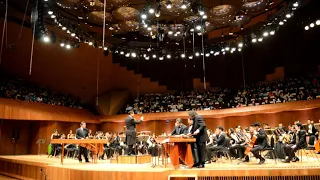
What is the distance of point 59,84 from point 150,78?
615 centimetres

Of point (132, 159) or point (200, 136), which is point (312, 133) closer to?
point (200, 136)

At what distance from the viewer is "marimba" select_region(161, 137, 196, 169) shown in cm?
623

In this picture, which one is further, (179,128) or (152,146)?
(152,146)

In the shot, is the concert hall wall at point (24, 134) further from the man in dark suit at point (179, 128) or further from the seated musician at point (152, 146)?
the man in dark suit at point (179, 128)

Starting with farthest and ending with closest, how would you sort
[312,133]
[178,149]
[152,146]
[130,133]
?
[152,146] → [312,133] → [130,133] → [178,149]

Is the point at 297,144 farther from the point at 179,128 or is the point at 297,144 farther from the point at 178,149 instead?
the point at 178,149

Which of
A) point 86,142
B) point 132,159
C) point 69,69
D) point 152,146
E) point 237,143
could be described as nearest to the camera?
point 86,142

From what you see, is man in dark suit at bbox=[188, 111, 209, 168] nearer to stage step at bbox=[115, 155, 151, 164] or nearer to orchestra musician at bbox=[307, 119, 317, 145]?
stage step at bbox=[115, 155, 151, 164]

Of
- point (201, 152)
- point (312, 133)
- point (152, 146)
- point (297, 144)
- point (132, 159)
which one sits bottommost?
point (132, 159)

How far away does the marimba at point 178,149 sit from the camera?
623cm

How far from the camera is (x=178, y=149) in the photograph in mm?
6566

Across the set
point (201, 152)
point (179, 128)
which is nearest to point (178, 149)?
point (201, 152)

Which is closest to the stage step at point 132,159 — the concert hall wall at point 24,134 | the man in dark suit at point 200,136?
the man in dark suit at point 200,136

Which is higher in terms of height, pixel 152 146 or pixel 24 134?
pixel 24 134
